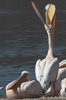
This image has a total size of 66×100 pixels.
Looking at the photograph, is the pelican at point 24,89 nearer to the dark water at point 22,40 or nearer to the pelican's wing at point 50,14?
the pelican's wing at point 50,14

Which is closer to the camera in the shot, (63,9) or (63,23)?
(63,23)

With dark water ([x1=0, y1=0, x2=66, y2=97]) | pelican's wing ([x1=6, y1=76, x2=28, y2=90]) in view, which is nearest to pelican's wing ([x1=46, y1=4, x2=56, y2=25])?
pelican's wing ([x1=6, y1=76, x2=28, y2=90])

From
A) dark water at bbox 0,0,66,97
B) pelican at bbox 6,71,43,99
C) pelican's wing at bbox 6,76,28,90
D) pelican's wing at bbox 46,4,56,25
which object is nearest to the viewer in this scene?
pelican at bbox 6,71,43,99

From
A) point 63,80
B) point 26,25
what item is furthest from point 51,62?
point 26,25

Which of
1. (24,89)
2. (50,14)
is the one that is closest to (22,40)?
(50,14)

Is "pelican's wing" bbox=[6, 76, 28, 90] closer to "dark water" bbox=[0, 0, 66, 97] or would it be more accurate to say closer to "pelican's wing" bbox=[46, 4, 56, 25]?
"pelican's wing" bbox=[46, 4, 56, 25]

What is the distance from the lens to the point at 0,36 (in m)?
18.2

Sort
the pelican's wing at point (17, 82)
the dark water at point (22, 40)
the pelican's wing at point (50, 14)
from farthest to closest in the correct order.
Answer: the dark water at point (22, 40) → the pelican's wing at point (50, 14) → the pelican's wing at point (17, 82)

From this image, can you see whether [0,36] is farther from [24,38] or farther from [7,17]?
[7,17]

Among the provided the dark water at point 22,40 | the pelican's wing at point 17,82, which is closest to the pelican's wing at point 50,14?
the pelican's wing at point 17,82

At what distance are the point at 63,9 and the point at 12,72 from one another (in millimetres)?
Result: 11691

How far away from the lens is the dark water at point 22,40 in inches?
526

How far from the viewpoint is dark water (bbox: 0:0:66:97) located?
13359mm

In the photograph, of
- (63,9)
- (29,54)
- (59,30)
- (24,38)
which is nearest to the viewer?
(29,54)
